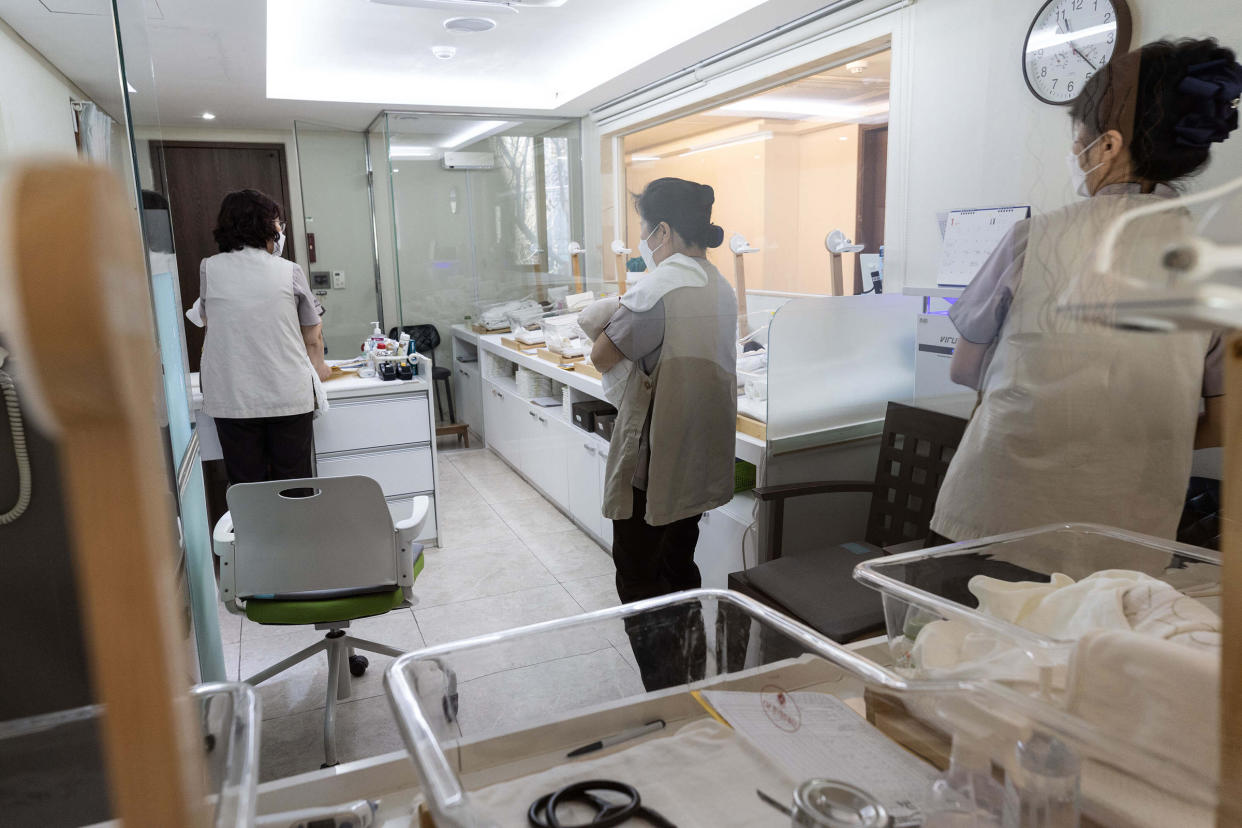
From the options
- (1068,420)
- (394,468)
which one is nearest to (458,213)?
(394,468)

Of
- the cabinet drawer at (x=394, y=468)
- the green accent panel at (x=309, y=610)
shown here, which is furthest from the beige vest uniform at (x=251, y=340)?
the green accent panel at (x=309, y=610)

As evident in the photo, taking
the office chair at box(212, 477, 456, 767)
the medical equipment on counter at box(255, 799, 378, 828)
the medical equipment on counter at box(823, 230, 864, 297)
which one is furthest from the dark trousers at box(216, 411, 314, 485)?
the medical equipment on counter at box(255, 799, 378, 828)

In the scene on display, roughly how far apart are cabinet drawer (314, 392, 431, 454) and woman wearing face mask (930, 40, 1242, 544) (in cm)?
214

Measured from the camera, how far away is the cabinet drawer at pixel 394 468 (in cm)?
308

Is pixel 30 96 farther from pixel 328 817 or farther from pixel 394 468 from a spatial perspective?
pixel 394 468

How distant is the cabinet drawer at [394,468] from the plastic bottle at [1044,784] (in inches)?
112

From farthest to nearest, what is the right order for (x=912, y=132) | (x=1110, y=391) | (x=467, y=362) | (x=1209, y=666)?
(x=467, y=362) → (x=912, y=132) → (x=1110, y=391) → (x=1209, y=666)

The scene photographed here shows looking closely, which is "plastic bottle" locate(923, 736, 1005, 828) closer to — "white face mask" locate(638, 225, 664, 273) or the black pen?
the black pen

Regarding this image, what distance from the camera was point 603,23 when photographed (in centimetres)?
277

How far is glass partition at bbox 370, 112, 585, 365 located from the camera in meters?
3.59

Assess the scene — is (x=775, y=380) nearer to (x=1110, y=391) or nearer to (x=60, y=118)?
(x=1110, y=391)

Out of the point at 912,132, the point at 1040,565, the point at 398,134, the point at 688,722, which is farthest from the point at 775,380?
the point at 398,134

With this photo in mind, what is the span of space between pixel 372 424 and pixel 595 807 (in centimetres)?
271

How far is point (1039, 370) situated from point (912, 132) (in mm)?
844
